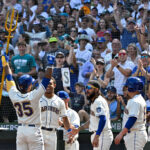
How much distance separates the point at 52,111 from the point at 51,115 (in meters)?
0.07

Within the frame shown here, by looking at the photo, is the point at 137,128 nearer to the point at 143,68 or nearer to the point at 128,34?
the point at 143,68

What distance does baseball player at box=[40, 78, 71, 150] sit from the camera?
656 centimetres

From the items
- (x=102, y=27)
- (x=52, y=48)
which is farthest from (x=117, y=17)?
(x=52, y=48)

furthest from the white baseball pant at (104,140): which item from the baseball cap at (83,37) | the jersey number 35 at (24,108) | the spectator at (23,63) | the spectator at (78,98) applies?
the baseball cap at (83,37)

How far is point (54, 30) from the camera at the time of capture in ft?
36.3

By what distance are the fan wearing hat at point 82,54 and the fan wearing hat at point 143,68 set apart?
1.45m

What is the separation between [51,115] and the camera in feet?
21.7

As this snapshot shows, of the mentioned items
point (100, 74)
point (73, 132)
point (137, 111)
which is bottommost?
point (73, 132)

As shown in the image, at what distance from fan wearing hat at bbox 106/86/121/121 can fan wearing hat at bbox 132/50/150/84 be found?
0.55 m

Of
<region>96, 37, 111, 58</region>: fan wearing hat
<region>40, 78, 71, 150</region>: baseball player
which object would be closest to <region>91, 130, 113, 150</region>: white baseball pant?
<region>40, 78, 71, 150</region>: baseball player

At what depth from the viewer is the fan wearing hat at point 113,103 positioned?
8430mm

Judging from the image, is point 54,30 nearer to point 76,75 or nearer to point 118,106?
point 76,75

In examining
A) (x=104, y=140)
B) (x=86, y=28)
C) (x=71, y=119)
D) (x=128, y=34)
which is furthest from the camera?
(x=86, y=28)

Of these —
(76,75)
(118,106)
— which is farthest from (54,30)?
(118,106)
